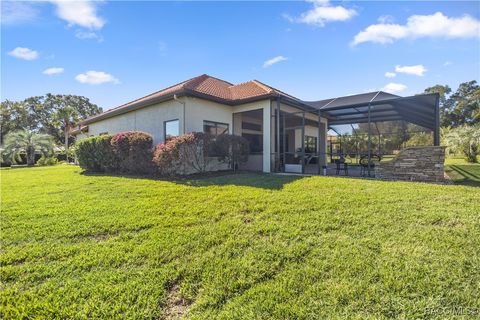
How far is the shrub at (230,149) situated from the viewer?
10523mm

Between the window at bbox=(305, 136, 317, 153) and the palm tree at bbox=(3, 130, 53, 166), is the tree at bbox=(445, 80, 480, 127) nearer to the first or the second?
the window at bbox=(305, 136, 317, 153)

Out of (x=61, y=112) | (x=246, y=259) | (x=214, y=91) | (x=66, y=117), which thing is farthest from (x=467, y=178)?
(x=61, y=112)

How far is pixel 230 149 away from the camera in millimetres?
10836

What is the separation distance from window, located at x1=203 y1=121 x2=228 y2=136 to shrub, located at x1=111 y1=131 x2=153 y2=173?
276 centimetres

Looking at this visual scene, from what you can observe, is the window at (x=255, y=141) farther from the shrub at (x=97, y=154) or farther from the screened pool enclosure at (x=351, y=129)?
the shrub at (x=97, y=154)

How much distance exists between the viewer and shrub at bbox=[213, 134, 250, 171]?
1052 centimetres

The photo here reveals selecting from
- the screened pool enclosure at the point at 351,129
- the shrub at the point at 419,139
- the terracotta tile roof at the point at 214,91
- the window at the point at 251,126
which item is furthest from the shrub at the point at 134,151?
the shrub at the point at 419,139

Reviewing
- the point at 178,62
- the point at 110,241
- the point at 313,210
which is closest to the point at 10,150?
the point at 178,62

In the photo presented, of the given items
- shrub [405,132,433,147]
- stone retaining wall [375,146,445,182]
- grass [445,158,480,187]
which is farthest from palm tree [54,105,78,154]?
grass [445,158,480,187]

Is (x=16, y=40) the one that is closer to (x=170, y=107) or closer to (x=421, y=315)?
(x=170, y=107)

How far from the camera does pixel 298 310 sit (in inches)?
83.1

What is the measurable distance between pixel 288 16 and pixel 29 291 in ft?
35.0

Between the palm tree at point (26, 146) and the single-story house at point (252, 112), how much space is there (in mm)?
15177

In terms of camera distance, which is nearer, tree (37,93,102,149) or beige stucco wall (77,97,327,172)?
beige stucco wall (77,97,327,172)
